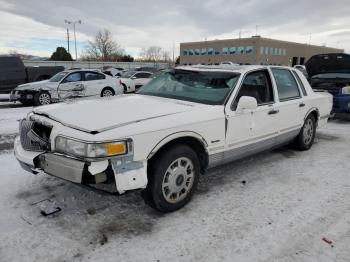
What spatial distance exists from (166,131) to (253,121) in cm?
159

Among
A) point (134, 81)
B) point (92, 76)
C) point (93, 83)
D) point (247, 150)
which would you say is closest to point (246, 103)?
point (247, 150)

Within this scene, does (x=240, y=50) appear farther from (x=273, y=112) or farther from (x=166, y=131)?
(x=166, y=131)

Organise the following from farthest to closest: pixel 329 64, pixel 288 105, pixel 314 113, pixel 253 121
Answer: pixel 329 64
pixel 314 113
pixel 288 105
pixel 253 121

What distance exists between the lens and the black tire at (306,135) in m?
5.86

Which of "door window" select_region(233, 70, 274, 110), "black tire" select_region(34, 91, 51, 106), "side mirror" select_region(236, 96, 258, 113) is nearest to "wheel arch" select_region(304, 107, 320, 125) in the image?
"door window" select_region(233, 70, 274, 110)

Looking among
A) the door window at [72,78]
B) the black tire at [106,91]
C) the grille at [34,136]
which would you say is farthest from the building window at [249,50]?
the grille at [34,136]

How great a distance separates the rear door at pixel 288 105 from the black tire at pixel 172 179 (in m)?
1.97

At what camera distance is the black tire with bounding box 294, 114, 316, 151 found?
5855 mm

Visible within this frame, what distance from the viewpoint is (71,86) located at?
1224 cm

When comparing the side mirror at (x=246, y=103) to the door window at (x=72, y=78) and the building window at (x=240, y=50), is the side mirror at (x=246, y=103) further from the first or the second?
the building window at (x=240, y=50)

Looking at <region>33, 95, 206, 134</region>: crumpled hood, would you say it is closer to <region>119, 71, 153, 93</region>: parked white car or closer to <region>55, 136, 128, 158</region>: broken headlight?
<region>55, 136, 128, 158</region>: broken headlight

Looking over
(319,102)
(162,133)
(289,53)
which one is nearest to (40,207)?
(162,133)

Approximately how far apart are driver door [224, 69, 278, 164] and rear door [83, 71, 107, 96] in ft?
29.9

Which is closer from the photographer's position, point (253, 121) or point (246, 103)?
point (246, 103)
